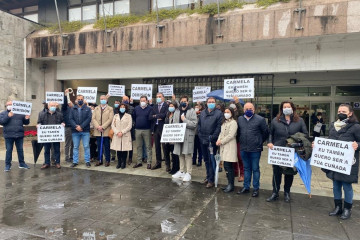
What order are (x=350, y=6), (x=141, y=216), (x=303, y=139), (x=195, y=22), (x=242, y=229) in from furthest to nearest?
(x=195, y=22) → (x=350, y=6) → (x=303, y=139) → (x=141, y=216) → (x=242, y=229)

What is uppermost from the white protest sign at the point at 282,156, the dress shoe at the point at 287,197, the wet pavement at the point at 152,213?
the white protest sign at the point at 282,156

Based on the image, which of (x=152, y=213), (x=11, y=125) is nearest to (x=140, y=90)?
(x=11, y=125)

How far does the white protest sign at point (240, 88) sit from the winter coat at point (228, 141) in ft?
5.26

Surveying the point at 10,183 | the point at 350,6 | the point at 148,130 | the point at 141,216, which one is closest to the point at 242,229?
the point at 141,216

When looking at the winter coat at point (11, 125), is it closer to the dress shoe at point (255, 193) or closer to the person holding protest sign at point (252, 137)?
the person holding protest sign at point (252, 137)

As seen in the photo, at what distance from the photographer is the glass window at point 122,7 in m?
13.3

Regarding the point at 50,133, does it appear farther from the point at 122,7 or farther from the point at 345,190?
the point at 122,7

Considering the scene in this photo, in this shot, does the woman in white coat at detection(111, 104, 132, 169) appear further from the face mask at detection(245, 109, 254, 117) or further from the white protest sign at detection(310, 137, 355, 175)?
the white protest sign at detection(310, 137, 355, 175)

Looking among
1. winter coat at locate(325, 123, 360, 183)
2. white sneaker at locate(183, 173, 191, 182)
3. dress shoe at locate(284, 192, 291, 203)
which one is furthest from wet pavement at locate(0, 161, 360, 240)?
winter coat at locate(325, 123, 360, 183)

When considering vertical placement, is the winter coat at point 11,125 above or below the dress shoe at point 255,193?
above

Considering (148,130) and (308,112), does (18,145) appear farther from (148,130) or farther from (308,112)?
(308,112)

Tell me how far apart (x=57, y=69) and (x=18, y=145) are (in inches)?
321

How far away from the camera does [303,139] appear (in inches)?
191

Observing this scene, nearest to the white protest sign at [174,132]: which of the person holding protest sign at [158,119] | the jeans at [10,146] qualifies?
the person holding protest sign at [158,119]
